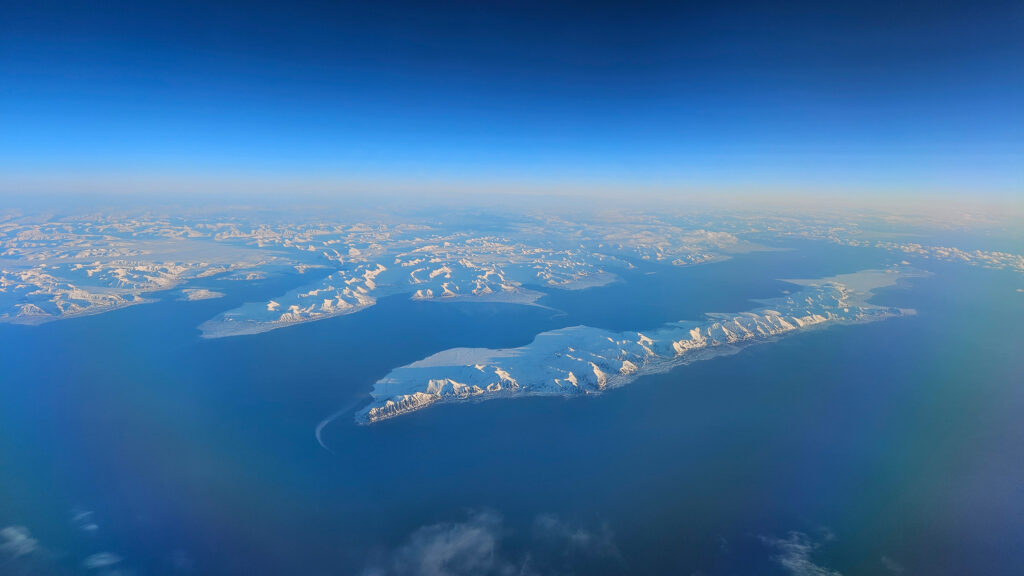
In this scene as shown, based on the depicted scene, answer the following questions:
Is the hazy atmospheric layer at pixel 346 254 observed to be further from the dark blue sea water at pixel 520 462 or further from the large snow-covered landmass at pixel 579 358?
the large snow-covered landmass at pixel 579 358

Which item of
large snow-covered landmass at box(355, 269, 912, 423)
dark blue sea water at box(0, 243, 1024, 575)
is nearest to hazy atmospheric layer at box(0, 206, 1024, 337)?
dark blue sea water at box(0, 243, 1024, 575)

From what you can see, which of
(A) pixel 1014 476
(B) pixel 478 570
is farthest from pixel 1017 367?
(B) pixel 478 570

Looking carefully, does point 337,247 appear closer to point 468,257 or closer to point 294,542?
point 468,257

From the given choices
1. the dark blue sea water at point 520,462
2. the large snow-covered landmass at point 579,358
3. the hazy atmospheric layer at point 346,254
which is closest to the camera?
the dark blue sea water at point 520,462

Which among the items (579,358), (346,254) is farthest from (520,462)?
(346,254)

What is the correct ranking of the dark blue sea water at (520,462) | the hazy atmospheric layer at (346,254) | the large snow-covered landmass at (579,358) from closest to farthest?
the dark blue sea water at (520,462), the large snow-covered landmass at (579,358), the hazy atmospheric layer at (346,254)

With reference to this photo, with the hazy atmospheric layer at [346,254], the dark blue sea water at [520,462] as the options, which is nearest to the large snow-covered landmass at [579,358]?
the dark blue sea water at [520,462]

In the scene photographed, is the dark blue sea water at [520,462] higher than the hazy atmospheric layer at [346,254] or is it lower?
Answer: lower
